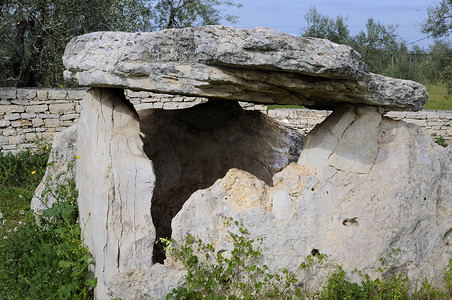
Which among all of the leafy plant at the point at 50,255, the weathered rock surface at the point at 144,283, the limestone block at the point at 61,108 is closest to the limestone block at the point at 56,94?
the limestone block at the point at 61,108

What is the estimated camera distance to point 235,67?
15.4 ft

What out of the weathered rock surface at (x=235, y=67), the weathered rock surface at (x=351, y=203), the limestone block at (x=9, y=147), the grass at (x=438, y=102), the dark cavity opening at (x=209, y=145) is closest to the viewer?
the weathered rock surface at (x=235, y=67)

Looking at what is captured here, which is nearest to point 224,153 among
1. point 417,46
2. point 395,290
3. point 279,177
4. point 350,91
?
point 279,177

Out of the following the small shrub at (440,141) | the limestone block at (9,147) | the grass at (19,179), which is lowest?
the grass at (19,179)

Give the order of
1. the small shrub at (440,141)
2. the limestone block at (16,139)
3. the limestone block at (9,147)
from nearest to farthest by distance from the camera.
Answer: the limestone block at (9,147), the limestone block at (16,139), the small shrub at (440,141)

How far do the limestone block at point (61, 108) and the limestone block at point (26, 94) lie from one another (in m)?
0.42

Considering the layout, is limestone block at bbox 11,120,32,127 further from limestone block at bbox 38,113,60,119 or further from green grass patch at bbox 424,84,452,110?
green grass patch at bbox 424,84,452,110

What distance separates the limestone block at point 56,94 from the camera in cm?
1104

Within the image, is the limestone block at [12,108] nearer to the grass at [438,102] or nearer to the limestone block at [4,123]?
the limestone block at [4,123]

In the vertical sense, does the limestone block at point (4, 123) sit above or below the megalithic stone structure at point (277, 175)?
below

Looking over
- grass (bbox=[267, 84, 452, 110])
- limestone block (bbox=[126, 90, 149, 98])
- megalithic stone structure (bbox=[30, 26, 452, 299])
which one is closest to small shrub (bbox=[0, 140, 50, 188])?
limestone block (bbox=[126, 90, 149, 98])

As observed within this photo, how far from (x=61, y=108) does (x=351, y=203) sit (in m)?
7.80

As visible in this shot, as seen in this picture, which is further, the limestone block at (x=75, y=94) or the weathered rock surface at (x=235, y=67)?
the limestone block at (x=75, y=94)

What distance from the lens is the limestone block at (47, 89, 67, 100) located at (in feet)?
36.2
